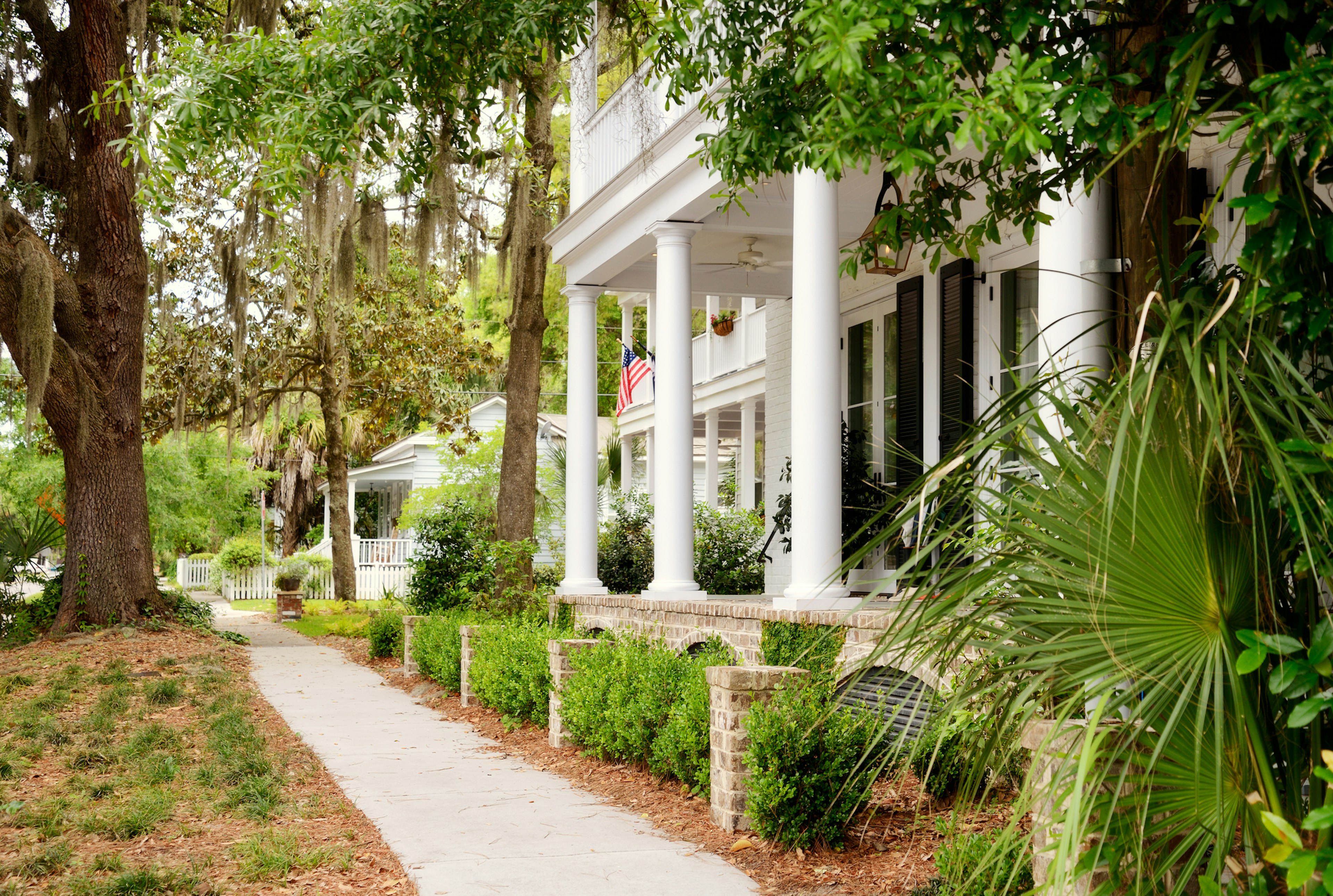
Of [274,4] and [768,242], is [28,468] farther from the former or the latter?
[768,242]

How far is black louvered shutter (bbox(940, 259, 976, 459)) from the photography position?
916 cm

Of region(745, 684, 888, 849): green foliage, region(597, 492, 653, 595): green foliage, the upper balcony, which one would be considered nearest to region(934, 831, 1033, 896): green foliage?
region(745, 684, 888, 849): green foliage

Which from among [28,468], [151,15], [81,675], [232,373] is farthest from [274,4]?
[28,468]

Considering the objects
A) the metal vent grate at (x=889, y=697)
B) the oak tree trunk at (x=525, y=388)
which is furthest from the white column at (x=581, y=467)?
the metal vent grate at (x=889, y=697)

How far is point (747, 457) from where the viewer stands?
1800cm

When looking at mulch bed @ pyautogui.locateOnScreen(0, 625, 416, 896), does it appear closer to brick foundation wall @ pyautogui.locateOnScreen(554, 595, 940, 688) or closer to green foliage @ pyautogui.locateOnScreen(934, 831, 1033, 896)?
green foliage @ pyautogui.locateOnScreen(934, 831, 1033, 896)

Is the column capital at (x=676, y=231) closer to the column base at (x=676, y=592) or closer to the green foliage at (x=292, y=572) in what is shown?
the column base at (x=676, y=592)

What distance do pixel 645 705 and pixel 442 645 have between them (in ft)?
16.3

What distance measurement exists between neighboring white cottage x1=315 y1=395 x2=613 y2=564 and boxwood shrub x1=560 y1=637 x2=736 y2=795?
1845cm

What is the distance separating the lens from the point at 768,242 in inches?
431

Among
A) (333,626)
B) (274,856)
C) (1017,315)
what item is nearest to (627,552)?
(333,626)

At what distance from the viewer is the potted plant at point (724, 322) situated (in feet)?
59.0

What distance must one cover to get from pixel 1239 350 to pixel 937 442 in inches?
282

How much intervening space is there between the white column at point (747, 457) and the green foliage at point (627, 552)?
192 centimetres
